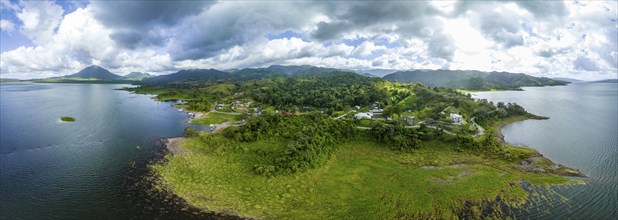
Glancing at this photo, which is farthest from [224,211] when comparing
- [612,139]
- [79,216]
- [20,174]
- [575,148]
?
[612,139]

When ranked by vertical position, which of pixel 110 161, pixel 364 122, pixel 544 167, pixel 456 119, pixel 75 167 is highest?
pixel 456 119

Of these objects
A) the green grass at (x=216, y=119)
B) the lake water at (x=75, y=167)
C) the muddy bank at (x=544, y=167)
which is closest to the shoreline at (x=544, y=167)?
the muddy bank at (x=544, y=167)

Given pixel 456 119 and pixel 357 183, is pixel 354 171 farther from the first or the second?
pixel 456 119

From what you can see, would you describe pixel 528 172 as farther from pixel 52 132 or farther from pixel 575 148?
pixel 52 132

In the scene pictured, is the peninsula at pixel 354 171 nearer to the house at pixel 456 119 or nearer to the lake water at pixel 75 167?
the house at pixel 456 119

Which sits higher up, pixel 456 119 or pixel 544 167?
pixel 456 119

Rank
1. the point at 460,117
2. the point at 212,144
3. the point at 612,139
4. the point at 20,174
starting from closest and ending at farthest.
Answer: the point at 20,174, the point at 212,144, the point at 612,139, the point at 460,117

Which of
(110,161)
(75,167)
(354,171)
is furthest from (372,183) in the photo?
(75,167)
